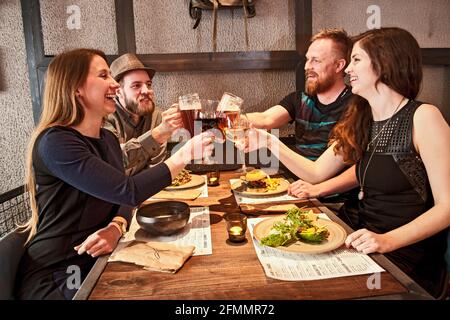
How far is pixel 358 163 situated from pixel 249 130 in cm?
52

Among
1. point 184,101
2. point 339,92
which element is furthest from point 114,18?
point 339,92

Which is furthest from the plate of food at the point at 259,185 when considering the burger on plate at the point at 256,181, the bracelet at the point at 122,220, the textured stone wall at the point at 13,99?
the textured stone wall at the point at 13,99

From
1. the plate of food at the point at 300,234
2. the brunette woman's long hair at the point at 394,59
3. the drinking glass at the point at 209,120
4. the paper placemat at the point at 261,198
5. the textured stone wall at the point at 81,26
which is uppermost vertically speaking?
the textured stone wall at the point at 81,26

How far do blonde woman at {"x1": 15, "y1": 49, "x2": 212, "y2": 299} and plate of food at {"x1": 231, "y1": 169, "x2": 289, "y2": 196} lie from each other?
44 centimetres

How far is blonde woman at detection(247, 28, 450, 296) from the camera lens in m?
1.44

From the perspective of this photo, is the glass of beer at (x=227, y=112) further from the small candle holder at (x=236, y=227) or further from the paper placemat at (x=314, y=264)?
the paper placemat at (x=314, y=264)

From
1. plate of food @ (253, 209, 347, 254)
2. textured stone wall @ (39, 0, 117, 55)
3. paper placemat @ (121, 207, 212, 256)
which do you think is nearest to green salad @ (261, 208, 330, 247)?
plate of food @ (253, 209, 347, 254)

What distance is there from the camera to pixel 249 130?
180cm

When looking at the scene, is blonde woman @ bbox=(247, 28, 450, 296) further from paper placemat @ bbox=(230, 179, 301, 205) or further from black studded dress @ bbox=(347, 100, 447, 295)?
paper placemat @ bbox=(230, 179, 301, 205)

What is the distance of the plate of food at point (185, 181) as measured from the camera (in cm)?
193

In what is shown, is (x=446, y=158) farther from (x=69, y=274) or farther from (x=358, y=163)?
(x=69, y=274)

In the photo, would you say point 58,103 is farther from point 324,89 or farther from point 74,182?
point 324,89

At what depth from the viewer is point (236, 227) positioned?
1.30m

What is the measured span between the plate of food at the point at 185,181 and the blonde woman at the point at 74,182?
0.39 meters
